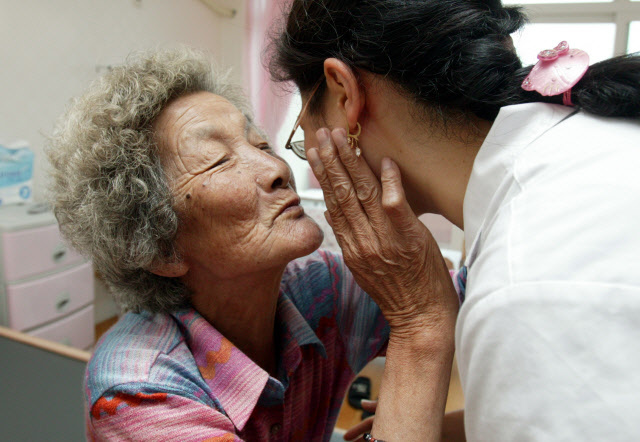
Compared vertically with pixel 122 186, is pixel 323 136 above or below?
above

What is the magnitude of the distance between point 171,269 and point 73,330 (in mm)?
2184

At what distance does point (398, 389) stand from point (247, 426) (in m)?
0.37

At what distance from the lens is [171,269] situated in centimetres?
107

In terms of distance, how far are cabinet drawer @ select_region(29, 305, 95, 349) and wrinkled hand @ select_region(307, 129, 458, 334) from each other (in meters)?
2.39

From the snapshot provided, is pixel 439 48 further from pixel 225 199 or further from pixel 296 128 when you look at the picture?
pixel 225 199

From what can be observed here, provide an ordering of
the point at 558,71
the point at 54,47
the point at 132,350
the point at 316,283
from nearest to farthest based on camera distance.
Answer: the point at 558,71, the point at 132,350, the point at 316,283, the point at 54,47

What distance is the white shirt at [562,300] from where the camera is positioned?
50 cm

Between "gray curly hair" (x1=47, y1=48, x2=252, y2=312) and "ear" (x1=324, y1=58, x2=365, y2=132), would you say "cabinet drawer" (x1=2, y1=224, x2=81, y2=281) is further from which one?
"ear" (x1=324, y1=58, x2=365, y2=132)

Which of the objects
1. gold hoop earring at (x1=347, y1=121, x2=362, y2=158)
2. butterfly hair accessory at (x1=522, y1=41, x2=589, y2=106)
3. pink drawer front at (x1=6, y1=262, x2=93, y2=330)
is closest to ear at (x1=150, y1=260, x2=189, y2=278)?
gold hoop earring at (x1=347, y1=121, x2=362, y2=158)

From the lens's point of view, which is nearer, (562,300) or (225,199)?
(562,300)

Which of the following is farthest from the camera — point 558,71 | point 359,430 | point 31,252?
point 31,252

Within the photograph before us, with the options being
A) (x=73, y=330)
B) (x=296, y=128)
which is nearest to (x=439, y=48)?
(x=296, y=128)

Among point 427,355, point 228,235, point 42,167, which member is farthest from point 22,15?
point 427,355

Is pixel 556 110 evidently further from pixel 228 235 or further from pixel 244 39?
pixel 244 39
